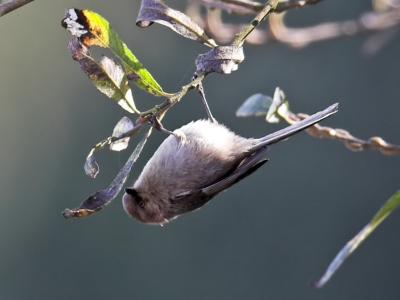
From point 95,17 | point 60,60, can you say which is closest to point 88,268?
point 60,60

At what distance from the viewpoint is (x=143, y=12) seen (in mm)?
1264

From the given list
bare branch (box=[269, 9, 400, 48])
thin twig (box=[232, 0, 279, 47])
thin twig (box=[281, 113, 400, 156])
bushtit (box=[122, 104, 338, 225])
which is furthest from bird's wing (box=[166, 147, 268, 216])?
bare branch (box=[269, 9, 400, 48])

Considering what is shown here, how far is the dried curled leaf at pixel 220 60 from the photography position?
120 centimetres

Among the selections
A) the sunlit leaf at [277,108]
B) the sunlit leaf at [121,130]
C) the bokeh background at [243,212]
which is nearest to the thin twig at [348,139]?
the sunlit leaf at [277,108]

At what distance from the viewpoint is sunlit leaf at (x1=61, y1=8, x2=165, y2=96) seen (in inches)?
49.0

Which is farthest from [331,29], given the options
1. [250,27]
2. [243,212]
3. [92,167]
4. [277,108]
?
[243,212]

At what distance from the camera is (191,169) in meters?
1.61

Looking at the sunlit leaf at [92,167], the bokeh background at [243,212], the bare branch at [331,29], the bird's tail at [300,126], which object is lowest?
the bokeh background at [243,212]

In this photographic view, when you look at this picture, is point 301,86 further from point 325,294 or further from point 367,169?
point 325,294

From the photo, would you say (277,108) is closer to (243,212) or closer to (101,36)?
(101,36)

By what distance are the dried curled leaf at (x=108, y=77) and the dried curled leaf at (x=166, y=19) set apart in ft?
0.27

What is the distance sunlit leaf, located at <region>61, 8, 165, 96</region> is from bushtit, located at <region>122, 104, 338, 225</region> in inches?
11.0

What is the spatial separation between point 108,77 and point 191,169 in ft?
1.18

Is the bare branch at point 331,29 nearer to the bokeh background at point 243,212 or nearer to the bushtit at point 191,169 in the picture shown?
the bushtit at point 191,169
